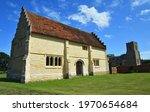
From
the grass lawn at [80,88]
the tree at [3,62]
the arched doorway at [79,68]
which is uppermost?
the tree at [3,62]

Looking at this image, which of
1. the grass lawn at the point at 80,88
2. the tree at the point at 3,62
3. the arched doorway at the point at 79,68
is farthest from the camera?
the tree at the point at 3,62

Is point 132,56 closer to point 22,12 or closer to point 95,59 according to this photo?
point 95,59

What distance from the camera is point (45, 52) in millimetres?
24531

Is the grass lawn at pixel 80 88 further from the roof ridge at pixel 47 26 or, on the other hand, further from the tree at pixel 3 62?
the tree at pixel 3 62

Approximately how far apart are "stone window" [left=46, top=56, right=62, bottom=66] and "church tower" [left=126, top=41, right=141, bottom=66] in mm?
39807

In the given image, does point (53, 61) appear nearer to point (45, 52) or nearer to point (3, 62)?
point (45, 52)

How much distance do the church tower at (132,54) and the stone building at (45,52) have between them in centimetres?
3095

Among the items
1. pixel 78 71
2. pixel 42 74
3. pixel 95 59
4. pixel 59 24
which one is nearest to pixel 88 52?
pixel 95 59

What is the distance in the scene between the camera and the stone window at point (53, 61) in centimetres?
2489

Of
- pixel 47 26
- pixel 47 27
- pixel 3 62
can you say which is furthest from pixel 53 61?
pixel 3 62

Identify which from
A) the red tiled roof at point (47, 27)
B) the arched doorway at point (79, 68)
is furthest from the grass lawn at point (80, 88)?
the arched doorway at point (79, 68)

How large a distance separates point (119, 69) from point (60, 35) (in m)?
26.2

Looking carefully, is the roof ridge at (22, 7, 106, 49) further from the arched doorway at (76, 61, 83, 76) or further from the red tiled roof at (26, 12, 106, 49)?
the arched doorway at (76, 61, 83, 76)

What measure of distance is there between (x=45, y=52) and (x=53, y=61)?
207cm
